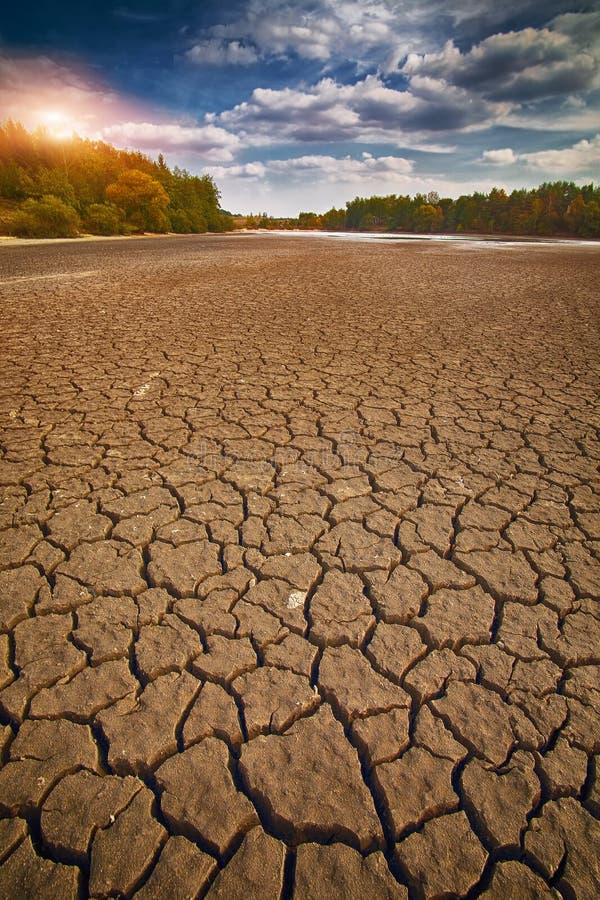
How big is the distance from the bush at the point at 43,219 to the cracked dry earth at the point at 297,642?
108 ft

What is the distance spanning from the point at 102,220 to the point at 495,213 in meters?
61.3

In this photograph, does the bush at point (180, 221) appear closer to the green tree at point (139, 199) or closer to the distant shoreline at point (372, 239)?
the distant shoreline at point (372, 239)

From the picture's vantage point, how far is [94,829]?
1232 millimetres

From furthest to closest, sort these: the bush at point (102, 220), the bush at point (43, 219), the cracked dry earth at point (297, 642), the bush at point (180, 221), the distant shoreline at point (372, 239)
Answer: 1. the bush at point (180, 221)
2. the bush at point (102, 220)
3. the bush at point (43, 219)
4. the distant shoreline at point (372, 239)
5. the cracked dry earth at point (297, 642)

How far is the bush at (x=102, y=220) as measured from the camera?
35.7 metres

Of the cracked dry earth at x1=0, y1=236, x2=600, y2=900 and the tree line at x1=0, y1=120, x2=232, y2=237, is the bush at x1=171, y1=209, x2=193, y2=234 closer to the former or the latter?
the tree line at x1=0, y1=120, x2=232, y2=237

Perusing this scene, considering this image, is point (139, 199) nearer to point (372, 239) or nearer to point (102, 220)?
point (102, 220)

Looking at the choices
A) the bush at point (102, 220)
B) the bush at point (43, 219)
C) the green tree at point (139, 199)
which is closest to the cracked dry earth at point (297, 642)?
the bush at point (43, 219)

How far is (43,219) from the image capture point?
29797mm

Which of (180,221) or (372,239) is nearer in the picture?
(372,239)

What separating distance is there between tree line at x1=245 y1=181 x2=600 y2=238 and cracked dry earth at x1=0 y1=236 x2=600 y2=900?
Result: 6941 centimetres

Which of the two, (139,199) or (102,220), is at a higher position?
(139,199)

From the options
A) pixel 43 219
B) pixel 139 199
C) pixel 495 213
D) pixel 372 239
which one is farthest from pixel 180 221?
pixel 495 213

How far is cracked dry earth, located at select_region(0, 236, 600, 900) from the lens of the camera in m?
1.22
